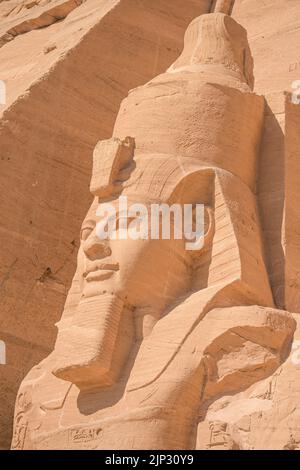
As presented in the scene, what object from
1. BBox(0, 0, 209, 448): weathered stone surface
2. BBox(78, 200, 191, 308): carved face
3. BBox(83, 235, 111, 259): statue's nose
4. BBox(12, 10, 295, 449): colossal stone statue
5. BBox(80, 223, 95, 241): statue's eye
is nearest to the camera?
BBox(12, 10, 295, 449): colossal stone statue

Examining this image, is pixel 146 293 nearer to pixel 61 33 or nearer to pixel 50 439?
pixel 50 439

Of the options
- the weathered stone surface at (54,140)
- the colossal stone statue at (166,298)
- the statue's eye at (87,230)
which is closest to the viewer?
the colossal stone statue at (166,298)

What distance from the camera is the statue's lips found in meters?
5.86

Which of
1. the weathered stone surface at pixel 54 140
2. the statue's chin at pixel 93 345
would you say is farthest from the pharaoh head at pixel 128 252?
the weathered stone surface at pixel 54 140

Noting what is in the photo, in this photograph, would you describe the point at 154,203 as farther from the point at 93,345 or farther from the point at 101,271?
the point at 93,345

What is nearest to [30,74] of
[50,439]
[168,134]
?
[168,134]

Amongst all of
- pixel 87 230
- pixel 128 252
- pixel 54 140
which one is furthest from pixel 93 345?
pixel 54 140

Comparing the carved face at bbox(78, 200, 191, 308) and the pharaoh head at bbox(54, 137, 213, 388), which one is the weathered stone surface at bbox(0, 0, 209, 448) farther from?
the carved face at bbox(78, 200, 191, 308)

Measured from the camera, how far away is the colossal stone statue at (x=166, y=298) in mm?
5512

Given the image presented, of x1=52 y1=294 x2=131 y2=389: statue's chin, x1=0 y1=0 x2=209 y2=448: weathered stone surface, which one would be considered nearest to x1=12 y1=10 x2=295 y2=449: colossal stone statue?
x1=52 y1=294 x2=131 y2=389: statue's chin

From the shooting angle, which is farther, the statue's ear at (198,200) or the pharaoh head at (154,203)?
the statue's ear at (198,200)

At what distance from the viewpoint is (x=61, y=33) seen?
940cm

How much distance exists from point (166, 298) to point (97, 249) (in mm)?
489

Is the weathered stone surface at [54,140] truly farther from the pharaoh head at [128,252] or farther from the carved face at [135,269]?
the carved face at [135,269]
